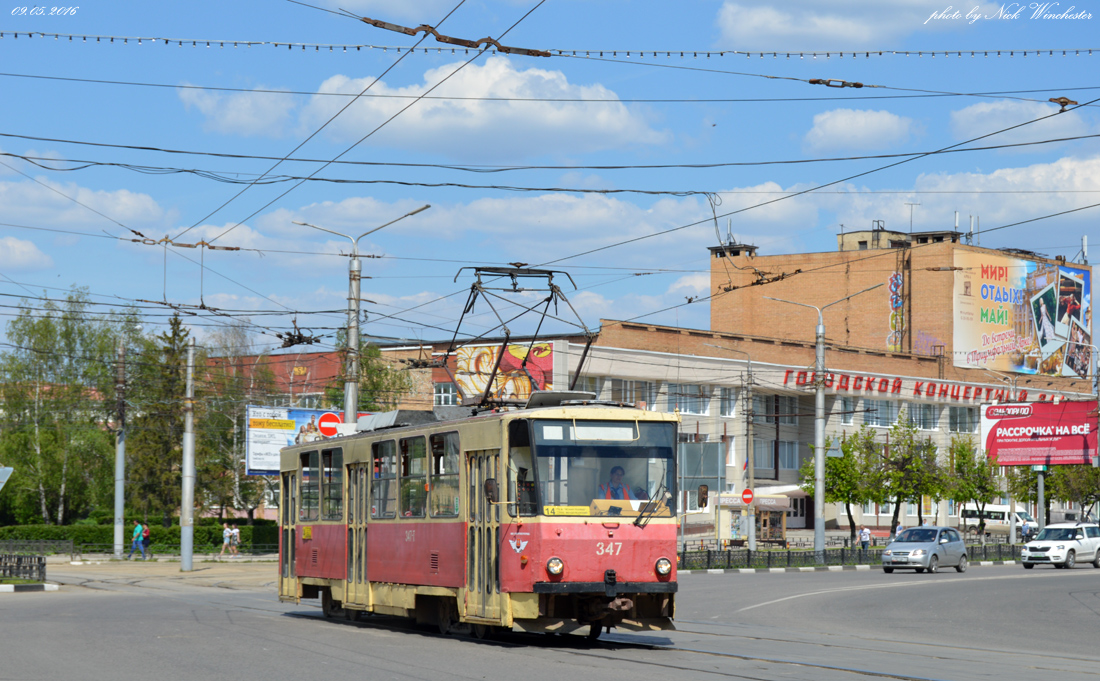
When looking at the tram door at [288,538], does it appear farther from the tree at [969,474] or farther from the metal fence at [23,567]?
the tree at [969,474]

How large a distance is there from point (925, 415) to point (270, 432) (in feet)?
176

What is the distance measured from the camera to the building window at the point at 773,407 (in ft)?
254

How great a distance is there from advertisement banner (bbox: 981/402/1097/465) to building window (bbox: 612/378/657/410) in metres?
17.8

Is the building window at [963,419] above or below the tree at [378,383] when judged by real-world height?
below

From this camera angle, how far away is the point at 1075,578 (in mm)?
35562

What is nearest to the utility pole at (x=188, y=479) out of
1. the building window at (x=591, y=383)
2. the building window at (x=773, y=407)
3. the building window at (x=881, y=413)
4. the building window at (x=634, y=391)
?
the building window at (x=591, y=383)

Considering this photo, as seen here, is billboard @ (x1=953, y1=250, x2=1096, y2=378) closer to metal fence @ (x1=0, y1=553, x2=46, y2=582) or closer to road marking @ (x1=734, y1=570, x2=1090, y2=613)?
road marking @ (x1=734, y1=570, x2=1090, y2=613)

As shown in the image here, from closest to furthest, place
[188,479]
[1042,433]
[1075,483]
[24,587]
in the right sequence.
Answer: [24,587] < [188,479] < [1042,433] < [1075,483]

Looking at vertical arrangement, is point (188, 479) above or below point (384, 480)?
below

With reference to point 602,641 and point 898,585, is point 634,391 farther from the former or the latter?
point 602,641

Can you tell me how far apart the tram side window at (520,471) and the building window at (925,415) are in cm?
7435

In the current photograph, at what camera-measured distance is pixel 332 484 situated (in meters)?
19.4

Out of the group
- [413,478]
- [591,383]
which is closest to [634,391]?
[591,383]

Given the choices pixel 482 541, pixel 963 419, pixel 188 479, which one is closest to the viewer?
pixel 482 541
